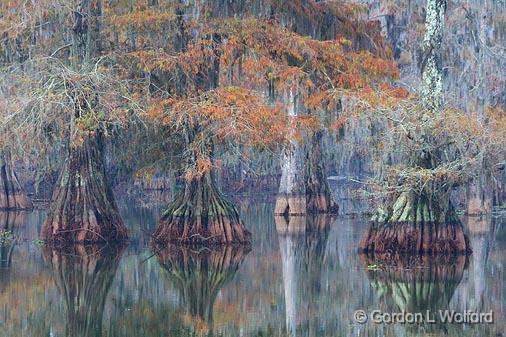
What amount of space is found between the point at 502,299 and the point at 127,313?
4.71 metres

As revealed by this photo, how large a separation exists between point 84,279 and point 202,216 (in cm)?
467

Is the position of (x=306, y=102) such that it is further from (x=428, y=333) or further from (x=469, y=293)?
(x=428, y=333)

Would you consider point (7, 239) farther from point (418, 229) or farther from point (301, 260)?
point (418, 229)

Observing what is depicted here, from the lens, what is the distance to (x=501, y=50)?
2939 cm

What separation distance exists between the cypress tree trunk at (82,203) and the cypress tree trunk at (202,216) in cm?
115

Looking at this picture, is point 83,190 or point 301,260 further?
point 83,190

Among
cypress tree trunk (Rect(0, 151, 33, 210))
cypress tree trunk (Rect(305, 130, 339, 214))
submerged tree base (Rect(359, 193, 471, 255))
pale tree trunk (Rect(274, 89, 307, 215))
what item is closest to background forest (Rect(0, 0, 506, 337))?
submerged tree base (Rect(359, 193, 471, 255))

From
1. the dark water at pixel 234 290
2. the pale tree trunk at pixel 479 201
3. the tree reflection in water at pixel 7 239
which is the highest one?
the pale tree trunk at pixel 479 201

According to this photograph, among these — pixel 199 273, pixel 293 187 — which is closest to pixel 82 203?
pixel 199 273

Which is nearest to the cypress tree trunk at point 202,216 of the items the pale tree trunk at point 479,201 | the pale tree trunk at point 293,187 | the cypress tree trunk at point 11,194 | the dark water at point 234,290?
the dark water at point 234,290

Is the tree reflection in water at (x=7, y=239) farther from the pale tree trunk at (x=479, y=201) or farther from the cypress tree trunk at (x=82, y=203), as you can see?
the pale tree trunk at (x=479, y=201)

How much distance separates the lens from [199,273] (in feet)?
53.9

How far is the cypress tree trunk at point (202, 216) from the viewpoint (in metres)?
20.0

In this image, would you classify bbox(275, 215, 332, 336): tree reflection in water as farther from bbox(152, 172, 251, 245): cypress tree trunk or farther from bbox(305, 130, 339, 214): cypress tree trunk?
bbox(152, 172, 251, 245): cypress tree trunk
